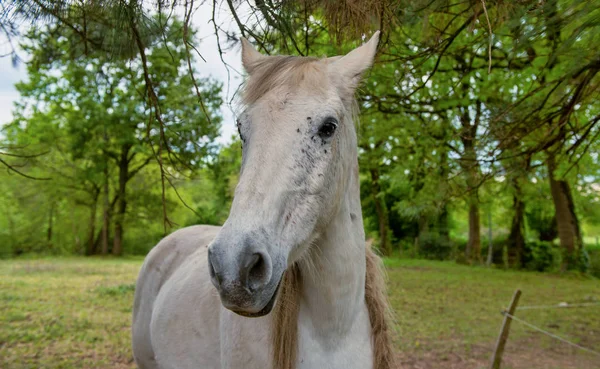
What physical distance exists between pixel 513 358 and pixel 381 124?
216 inches

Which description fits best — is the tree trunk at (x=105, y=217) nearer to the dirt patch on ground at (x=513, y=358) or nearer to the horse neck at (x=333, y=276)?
the dirt patch on ground at (x=513, y=358)

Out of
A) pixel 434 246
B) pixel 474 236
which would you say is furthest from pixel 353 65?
pixel 434 246

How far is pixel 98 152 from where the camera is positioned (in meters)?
21.8

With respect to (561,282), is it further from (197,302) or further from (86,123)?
(86,123)

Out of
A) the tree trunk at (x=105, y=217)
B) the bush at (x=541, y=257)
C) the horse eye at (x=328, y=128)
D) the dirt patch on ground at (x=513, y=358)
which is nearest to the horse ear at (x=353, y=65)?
the horse eye at (x=328, y=128)

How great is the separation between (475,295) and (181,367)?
350 inches

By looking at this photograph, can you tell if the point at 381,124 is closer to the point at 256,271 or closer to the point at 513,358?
the point at 513,358

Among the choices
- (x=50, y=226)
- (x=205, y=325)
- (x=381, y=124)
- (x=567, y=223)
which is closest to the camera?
(x=205, y=325)

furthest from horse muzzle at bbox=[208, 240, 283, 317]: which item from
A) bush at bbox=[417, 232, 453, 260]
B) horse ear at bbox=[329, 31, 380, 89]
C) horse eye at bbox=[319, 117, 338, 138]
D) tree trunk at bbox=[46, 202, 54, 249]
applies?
tree trunk at bbox=[46, 202, 54, 249]

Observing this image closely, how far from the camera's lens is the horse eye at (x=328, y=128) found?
1.57m

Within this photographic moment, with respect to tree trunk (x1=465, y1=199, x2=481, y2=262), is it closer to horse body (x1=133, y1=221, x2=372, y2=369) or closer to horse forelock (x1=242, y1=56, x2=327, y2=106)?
horse body (x1=133, y1=221, x2=372, y2=369)

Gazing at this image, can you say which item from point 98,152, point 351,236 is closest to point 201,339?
point 351,236

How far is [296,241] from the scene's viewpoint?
145 cm

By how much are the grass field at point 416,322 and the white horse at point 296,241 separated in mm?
550
